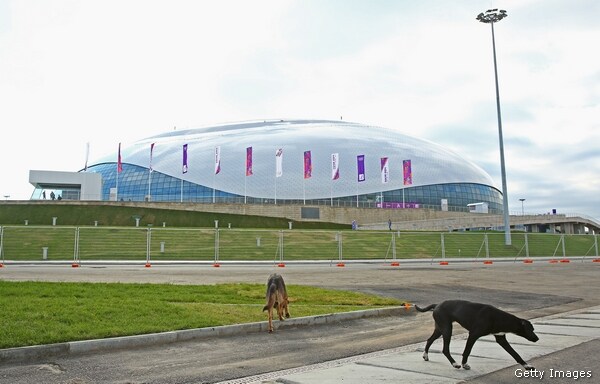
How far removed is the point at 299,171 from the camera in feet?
274

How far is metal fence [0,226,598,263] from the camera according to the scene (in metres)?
29.8

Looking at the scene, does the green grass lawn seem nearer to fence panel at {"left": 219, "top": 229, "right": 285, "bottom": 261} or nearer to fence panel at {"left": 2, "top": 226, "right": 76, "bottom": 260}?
fence panel at {"left": 219, "top": 229, "right": 285, "bottom": 261}

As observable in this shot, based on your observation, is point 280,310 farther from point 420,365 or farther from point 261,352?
point 420,365

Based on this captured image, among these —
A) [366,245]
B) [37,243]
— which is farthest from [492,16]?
[37,243]

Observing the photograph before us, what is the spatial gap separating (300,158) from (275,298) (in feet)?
251

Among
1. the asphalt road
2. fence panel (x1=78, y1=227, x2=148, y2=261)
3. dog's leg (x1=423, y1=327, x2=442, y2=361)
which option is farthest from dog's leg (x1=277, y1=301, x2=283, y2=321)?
fence panel (x1=78, y1=227, x2=148, y2=261)

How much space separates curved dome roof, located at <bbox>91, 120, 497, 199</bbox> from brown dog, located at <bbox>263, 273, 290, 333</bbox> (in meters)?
70.6

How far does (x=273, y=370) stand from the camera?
21.7 ft

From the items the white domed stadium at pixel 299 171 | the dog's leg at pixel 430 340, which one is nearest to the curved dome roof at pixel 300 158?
the white domed stadium at pixel 299 171

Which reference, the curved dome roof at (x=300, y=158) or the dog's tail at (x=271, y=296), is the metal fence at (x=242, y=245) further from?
the curved dome roof at (x=300, y=158)

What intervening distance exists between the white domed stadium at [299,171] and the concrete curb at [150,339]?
5965 cm

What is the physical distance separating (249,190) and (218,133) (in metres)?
23.6

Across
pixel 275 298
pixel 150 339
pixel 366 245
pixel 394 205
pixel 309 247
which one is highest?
pixel 394 205

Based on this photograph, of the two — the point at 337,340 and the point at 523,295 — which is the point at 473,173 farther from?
the point at 337,340
